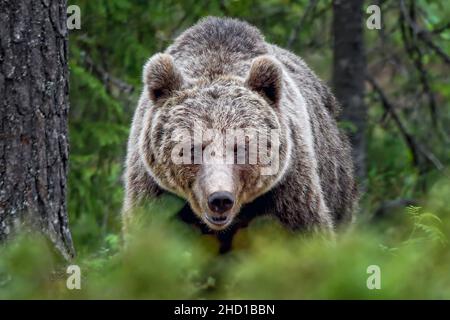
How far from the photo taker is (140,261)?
2773 millimetres

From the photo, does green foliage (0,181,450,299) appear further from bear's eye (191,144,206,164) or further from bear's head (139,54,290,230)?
bear's eye (191,144,206,164)

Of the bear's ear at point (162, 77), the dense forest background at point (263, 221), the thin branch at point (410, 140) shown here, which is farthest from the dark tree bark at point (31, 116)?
the thin branch at point (410, 140)

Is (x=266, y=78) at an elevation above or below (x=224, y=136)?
above

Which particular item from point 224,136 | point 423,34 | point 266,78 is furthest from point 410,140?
point 224,136

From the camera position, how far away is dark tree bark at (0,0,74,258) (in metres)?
4.68

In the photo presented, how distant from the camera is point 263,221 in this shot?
5047mm

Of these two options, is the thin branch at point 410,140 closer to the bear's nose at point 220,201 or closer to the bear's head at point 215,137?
the bear's head at point 215,137

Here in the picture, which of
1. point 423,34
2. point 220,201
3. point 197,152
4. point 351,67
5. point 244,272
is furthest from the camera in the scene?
point 351,67

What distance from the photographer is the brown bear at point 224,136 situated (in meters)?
5.01

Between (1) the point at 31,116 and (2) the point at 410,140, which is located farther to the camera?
(2) the point at 410,140

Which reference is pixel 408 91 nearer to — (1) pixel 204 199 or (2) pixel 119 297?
(1) pixel 204 199

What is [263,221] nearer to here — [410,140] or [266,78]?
[266,78]

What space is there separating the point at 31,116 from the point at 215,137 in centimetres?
106

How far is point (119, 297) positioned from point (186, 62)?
3.23 meters
